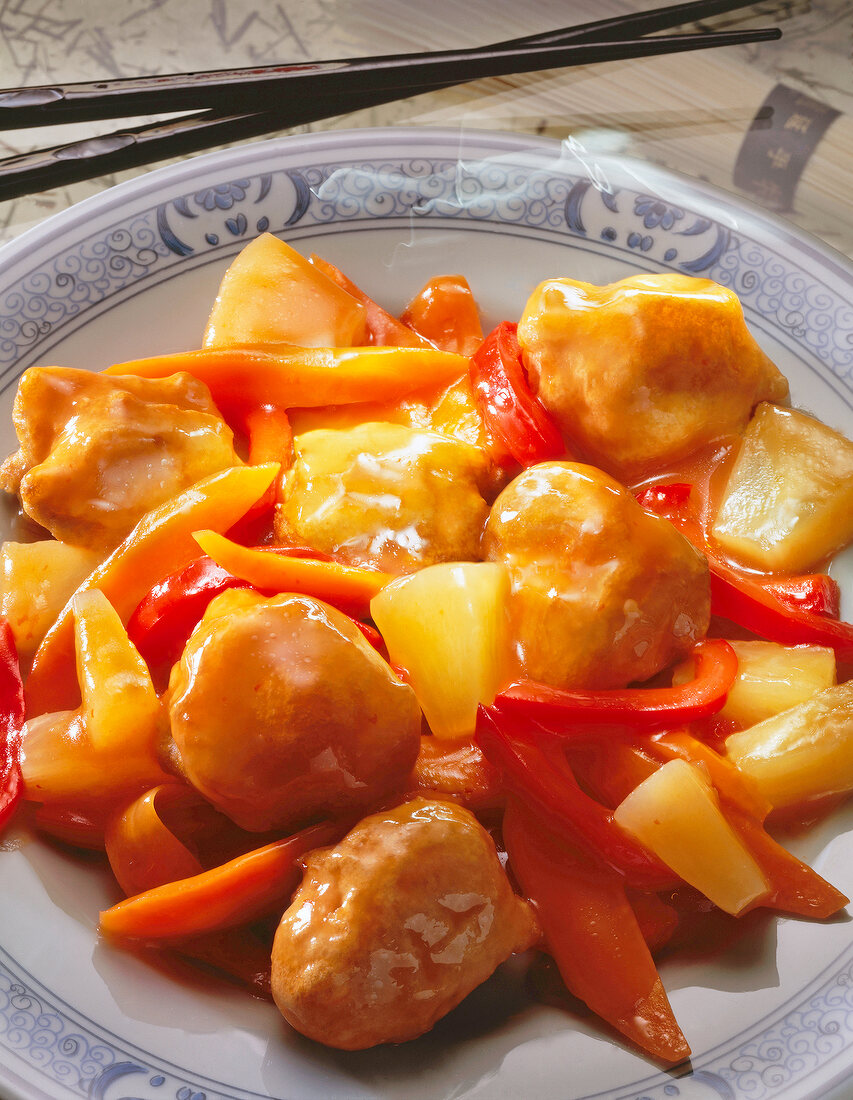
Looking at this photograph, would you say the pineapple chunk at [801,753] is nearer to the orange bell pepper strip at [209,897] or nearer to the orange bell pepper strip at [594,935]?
the orange bell pepper strip at [594,935]

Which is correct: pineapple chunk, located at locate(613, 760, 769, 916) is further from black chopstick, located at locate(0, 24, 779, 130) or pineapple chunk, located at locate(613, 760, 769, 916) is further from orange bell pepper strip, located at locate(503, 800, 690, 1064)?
black chopstick, located at locate(0, 24, 779, 130)

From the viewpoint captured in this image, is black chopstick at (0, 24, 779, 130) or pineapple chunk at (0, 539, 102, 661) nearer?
pineapple chunk at (0, 539, 102, 661)

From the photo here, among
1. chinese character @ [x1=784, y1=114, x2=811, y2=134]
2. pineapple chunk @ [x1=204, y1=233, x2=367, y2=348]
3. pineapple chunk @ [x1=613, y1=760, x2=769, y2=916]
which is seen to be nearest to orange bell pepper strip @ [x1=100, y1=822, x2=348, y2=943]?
pineapple chunk @ [x1=613, y1=760, x2=769, y2=916]

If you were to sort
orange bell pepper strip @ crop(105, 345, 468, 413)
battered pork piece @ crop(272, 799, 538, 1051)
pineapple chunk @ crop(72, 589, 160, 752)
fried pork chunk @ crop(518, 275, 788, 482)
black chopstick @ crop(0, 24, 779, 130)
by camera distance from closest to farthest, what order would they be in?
battered pork piece @ crop(272, 799, 538, 1051) < pineapple chunk @ crop(72, 589, 160, 752) < fried pork chunk @ crop(518, 275, 788, 482) < orange bell pepper strip @ crop(105, 345, 468, 413) < black chopstick @ crop(0, 24, 779, 130)

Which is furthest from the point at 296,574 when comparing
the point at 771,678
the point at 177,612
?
the point at 771,678

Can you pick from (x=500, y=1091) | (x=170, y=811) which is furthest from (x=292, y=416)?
(x=500, y=1091)

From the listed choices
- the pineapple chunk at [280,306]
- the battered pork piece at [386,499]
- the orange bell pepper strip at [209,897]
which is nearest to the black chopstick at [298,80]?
the pineapple chunk at [280,306]

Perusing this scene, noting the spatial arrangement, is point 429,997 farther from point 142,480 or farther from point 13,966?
point 142,480
